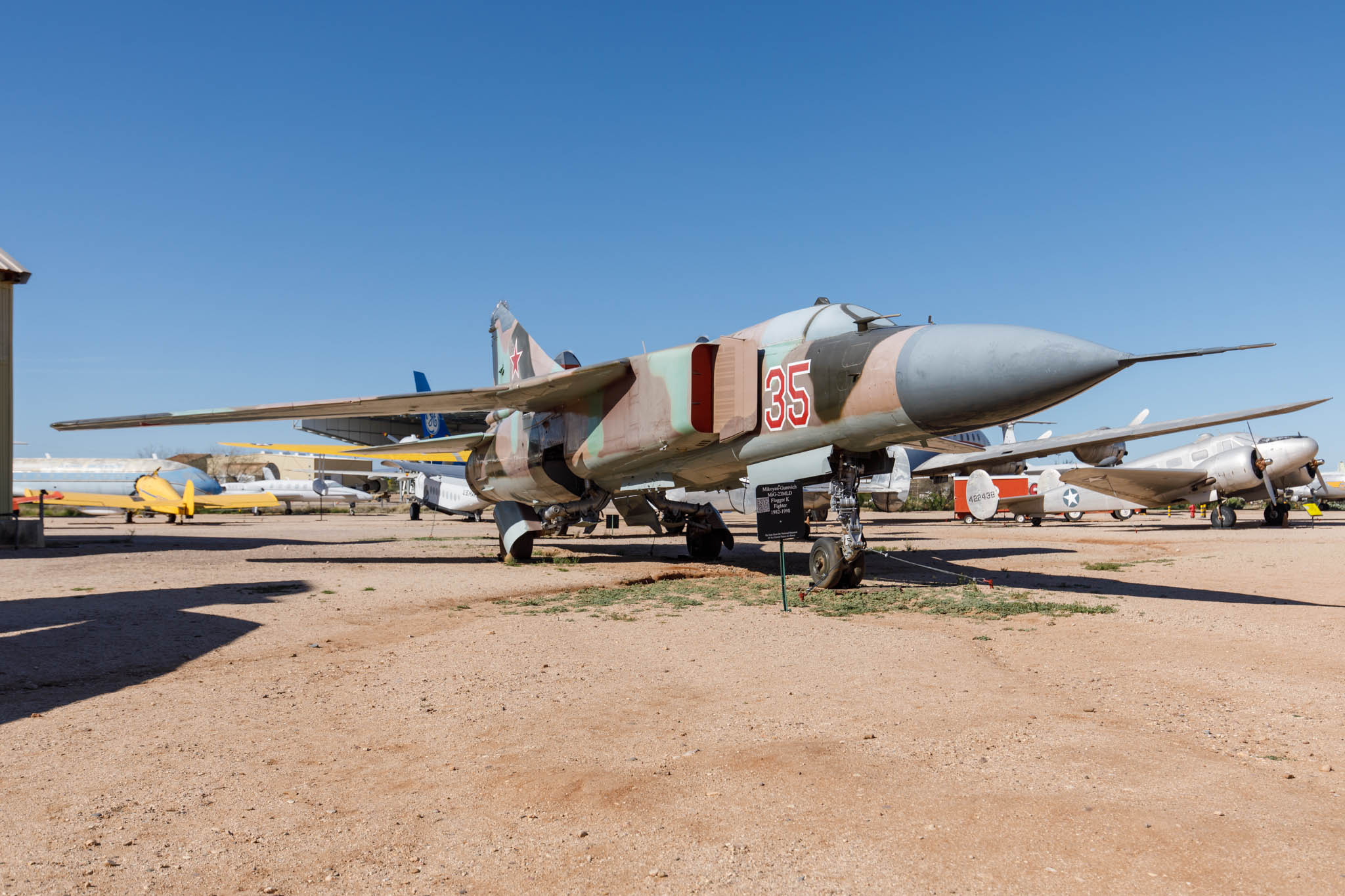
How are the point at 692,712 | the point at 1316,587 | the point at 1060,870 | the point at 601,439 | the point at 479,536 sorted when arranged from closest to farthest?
the point at 1060,870 → the point at 692,712 → the point at 1316,587 → the point at 601,439 → the point at 479,536

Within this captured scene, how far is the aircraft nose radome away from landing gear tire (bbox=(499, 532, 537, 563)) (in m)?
8.46

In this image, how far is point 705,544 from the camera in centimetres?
1553

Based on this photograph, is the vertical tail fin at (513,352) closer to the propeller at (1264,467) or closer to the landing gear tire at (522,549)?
the landing gear tire at (522,549)

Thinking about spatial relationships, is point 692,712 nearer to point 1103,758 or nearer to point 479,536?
point 1103,758

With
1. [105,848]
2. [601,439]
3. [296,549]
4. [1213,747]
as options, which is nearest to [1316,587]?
[1213,747]

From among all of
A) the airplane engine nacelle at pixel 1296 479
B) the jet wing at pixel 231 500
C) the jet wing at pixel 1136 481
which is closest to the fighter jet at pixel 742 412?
the jet wing at pixel 1136 481

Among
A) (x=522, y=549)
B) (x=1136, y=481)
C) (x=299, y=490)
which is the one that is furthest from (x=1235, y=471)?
(x=299, y=490)

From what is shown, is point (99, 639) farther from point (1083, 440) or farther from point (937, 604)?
point (1083, 440)

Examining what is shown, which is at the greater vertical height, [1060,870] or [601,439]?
[601,439]

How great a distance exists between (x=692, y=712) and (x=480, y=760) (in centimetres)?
132

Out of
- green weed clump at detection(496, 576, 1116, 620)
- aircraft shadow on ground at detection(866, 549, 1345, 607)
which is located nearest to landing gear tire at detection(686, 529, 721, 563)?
aircraft shadow on ground at detection(866, 549, 1345, 607)

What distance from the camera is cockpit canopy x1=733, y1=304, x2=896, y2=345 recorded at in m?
9.52

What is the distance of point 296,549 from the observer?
1784 cm

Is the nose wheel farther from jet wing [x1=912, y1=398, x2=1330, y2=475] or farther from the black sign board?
jet wing [x1=912, y1=398, x2=1330, y2=475]
